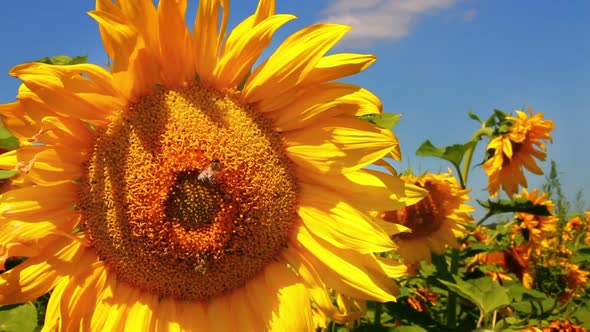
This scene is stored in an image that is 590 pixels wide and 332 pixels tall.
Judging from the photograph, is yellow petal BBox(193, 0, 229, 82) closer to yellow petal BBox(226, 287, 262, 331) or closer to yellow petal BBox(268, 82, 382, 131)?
yellow petal BBox(268, 82, 382, 131)

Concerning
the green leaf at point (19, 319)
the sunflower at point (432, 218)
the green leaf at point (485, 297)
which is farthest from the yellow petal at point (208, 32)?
the sunflower at point (432, 218)

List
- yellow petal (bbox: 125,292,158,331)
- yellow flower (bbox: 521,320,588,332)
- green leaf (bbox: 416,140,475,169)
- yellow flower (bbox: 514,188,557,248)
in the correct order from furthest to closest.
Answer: yellow flower (bbox: 514,188,557,248) → green leaf (bbox: 416,140,475,169) → yellow flower (bbox: 521,320,588,332) → yellow petal (bbox: 125,292,158,331)

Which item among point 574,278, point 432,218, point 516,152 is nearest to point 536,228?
point 574,278

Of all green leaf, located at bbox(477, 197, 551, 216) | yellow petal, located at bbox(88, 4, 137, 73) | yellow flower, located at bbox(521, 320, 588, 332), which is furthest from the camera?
green leaf, located at bbox(477, 197, 551, 216)

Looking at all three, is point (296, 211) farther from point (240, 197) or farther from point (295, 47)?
point (295, 47)

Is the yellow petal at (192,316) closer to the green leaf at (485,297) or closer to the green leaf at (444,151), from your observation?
the green leaf at (485,297)

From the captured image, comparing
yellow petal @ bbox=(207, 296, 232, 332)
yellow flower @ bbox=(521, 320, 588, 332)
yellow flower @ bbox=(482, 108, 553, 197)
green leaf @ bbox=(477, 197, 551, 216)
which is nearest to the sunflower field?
yellow petal @ bbox=(207, 296, 232, 332)

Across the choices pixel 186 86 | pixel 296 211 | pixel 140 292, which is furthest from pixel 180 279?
pixel 186 86

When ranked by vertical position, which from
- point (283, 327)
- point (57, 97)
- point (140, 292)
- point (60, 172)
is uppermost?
point (57, 97)
